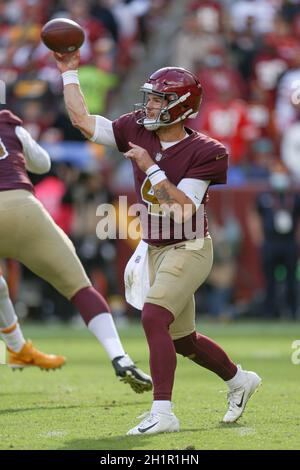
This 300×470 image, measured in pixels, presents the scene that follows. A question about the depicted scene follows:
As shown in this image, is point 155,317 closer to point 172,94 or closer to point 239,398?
point 239,398

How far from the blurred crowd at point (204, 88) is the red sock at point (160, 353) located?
7.22 m

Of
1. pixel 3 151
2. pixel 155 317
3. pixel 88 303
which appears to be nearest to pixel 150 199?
pixel 155 317

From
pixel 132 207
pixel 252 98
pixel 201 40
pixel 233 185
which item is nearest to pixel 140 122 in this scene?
pixel 132 207

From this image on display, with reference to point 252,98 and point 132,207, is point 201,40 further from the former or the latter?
point 132,207

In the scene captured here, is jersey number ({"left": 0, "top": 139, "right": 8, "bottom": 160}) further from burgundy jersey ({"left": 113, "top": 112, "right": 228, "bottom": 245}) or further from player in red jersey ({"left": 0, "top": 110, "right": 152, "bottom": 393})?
burgundy jersey ({"left": 113, "top": 112, "right": 228, "bottom": 245})

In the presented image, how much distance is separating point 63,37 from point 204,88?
8434mm

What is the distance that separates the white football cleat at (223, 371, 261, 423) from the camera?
5.56 metres

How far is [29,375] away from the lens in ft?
26.2

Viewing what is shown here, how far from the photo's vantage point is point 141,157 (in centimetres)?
528

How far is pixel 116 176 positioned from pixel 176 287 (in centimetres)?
883

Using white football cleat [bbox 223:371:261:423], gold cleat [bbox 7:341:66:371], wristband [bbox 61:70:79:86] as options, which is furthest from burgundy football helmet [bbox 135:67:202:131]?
gold cleat [bbox 7:341:66:371]

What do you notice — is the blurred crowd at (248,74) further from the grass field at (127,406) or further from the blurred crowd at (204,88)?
the grass field at (127,406)

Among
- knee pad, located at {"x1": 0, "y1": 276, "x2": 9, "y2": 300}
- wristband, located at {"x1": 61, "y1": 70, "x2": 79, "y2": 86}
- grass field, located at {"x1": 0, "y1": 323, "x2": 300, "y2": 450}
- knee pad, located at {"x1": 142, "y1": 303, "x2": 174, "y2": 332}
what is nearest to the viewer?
grass field, located at {"x1": 0, "y1": 323, "x2": 300, "y2": 450}

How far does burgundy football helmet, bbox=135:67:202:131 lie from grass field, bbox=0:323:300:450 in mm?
1517
